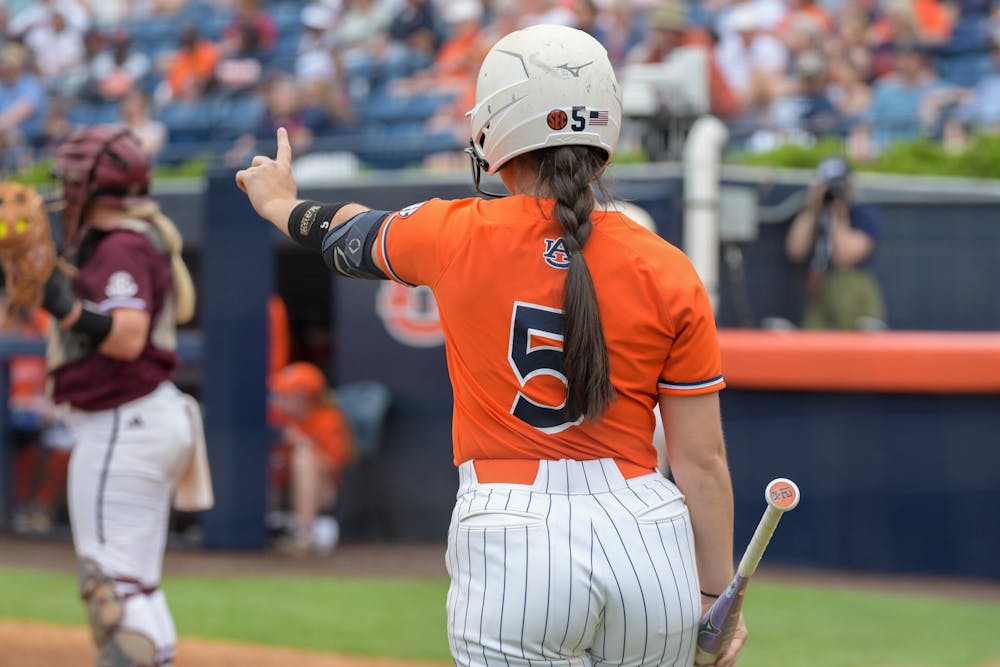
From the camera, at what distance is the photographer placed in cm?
805

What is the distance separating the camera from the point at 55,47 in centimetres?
1441

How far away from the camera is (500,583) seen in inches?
90.5

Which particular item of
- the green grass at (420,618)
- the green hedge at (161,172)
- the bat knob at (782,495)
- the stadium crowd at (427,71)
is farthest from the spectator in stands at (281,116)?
the bat knob at (782,495)

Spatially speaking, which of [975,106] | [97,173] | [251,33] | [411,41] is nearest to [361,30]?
[411,41]

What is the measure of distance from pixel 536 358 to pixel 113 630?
210 centimetres

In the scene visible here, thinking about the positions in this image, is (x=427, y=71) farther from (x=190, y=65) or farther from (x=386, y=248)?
(x=386, y=248)

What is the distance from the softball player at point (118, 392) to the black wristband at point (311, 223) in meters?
1.41

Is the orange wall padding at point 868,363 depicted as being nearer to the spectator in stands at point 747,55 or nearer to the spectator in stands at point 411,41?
the spectator in stands at point 747,55

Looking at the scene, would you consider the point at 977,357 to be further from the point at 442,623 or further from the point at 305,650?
the point at 305,650

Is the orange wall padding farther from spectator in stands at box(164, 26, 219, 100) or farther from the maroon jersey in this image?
spectator in stands at box(164, 26, 219, 100)

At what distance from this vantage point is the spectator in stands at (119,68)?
505 inches

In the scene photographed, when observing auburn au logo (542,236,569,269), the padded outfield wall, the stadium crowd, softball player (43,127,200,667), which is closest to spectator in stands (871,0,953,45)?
the stadium crowd

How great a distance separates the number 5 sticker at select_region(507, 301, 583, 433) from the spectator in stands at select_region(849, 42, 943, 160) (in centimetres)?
673

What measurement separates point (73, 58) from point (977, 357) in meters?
10.3
